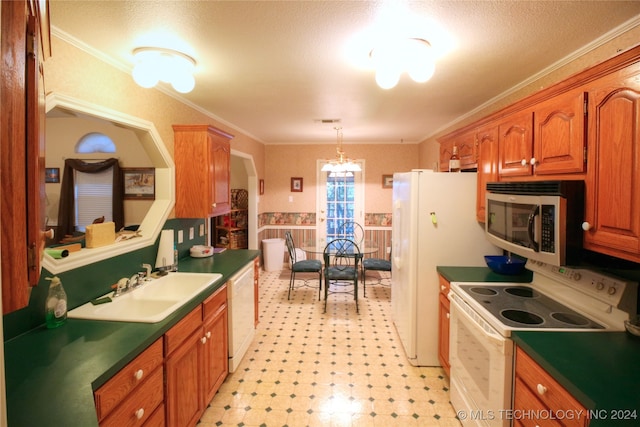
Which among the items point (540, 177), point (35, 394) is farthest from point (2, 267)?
point (540, 177)

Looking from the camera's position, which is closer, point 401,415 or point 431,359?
point 401,415

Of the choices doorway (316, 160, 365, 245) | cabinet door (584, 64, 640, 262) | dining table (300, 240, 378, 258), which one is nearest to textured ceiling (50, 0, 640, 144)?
cabinet door (584, 64, 640, 262)

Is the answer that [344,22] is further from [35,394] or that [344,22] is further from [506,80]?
[35,394]

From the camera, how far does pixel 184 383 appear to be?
68.2 inches

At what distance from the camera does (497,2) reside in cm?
142

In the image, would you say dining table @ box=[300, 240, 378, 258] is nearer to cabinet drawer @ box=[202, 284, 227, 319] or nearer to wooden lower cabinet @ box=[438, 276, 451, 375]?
wooden lower cabinet @ box=[438, 276, 451, 375]

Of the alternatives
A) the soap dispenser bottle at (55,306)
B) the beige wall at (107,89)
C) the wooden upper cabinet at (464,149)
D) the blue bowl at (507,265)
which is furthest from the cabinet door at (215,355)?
the wooden upper cabinet at (464,149)

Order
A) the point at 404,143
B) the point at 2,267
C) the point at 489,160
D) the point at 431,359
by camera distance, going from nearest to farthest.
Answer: the point at 2,267 → the point at 489,160 → the point at 431,359 → the point at 404,143

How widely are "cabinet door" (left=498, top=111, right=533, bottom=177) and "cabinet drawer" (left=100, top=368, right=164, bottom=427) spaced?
7.64 feet

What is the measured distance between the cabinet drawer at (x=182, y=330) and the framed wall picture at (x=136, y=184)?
6.20 feet

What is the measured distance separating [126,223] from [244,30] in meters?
2.66

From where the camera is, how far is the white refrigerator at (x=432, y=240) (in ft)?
8.35

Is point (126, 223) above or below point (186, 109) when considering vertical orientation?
below

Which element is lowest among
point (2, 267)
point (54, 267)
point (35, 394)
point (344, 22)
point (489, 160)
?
point (35, 394)
